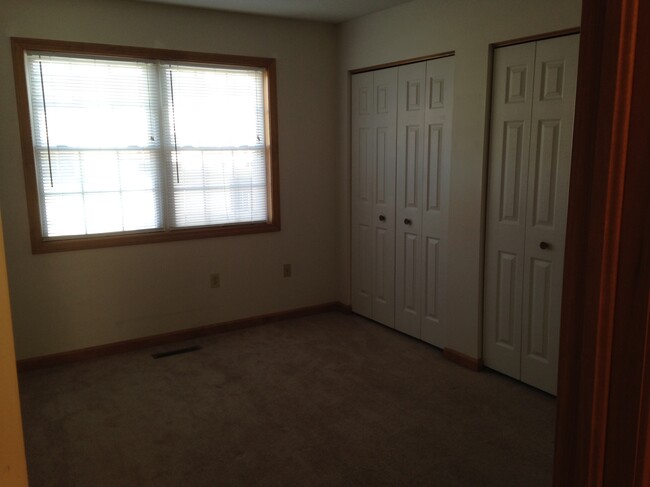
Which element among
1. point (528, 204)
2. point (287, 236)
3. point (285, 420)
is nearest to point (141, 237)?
point (287, 236)

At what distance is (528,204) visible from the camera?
314cm

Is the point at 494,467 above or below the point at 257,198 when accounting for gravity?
below

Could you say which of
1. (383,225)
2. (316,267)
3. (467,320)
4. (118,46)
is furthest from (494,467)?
(118,46)

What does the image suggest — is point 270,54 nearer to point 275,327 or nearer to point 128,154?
point 128,154

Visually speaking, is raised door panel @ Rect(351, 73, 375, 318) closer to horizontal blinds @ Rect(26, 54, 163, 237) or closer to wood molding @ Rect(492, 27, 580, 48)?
wood molding @ Rect(492, 27, 580, 48)

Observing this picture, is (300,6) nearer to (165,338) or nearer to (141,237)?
(141,237)

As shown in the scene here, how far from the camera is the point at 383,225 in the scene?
4.29 m

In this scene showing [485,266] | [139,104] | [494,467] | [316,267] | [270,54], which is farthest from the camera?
[316,267]

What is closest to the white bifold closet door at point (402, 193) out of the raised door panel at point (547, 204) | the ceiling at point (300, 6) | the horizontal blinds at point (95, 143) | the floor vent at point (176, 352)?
the ceiling at point (300, 6)

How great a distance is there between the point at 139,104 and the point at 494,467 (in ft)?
10.6

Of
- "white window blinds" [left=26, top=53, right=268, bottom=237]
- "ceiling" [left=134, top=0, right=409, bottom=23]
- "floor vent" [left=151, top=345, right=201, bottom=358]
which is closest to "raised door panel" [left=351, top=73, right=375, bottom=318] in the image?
"ceiling" [left=134, top=0, right=409, bottom=23]

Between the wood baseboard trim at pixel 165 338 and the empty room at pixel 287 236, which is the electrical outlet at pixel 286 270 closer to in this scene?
the empty room at pixel 287 236

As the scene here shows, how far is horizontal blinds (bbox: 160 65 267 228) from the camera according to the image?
13.0ft

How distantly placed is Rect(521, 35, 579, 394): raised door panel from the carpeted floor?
12.0 inches
